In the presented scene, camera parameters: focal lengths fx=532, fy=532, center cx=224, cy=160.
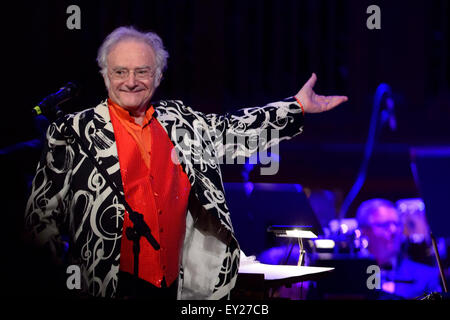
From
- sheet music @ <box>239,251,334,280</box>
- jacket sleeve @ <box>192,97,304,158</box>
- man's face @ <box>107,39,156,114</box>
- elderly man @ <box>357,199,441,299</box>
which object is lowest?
elderly man @ <box>357,199,441,299</box>

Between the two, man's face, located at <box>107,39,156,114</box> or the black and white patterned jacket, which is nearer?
the black and white patterned jacket

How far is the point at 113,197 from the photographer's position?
179cm

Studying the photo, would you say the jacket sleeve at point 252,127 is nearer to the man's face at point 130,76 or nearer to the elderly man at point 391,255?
the man's face at point 130,76

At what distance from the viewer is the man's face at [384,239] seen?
4.07 metres

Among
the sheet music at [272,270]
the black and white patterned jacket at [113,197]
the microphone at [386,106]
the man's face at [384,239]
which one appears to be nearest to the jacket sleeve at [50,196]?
the black and white patterned jacket at [113,197]

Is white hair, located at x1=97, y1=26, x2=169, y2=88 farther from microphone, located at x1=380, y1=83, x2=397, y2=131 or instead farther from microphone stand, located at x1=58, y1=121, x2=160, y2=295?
microphone, located at x1=380, y1=83, x2=397, y2=131

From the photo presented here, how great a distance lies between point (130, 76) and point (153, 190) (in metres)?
0.42

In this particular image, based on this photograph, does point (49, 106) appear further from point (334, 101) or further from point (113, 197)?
point (334, 101)

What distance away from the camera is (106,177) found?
70.3 inches

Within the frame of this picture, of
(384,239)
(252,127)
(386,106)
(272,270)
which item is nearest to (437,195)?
(272,270)

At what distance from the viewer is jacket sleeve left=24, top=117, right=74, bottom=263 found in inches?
69.7

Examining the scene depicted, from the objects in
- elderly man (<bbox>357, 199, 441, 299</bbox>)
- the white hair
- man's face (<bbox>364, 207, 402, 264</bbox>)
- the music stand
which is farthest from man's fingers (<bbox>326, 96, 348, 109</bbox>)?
man's face (<bbox>364, 207, 402, 264</bbox>)

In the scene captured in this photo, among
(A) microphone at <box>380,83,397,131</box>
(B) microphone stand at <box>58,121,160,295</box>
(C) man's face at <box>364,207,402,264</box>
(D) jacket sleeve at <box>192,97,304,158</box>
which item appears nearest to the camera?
(B) microphone stand at <box>58,121,160,295</box>

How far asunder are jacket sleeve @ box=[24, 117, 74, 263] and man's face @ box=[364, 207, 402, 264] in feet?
9.20
